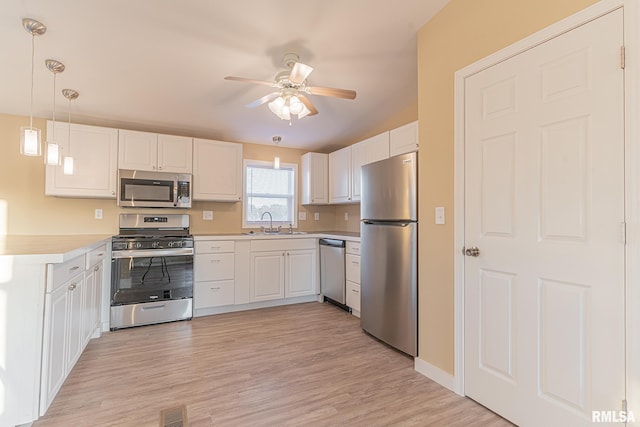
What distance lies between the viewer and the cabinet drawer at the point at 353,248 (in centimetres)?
352

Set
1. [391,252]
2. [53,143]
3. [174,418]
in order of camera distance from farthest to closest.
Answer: [391,252] → [53,143] → [174,418]

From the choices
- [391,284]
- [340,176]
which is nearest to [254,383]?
[391,284]

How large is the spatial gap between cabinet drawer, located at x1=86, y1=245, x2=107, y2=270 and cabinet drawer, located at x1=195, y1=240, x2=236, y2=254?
0.87 m

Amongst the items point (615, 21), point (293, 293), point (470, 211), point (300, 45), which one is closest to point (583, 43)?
point (615, 21)

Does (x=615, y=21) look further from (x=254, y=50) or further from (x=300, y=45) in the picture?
(x=254, y=50)

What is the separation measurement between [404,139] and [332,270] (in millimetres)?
1824

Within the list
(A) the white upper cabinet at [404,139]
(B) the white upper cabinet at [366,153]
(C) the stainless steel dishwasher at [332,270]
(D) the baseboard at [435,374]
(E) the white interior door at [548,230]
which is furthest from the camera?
(C) the stainless steel dishwasher at [332,270]

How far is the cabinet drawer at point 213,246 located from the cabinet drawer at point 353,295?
1.46 m

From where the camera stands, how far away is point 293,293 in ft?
13.2

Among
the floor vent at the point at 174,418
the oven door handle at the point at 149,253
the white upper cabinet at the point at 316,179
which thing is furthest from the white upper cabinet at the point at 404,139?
the floor vent at the point at 174,418

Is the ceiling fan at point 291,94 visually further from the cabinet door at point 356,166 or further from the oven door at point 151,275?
the oven door at point 151,275

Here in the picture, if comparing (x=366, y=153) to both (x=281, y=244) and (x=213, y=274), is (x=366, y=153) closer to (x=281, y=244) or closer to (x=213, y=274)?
(x=281, y=244)

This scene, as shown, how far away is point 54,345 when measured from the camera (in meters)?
1.74

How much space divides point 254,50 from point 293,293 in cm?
282
